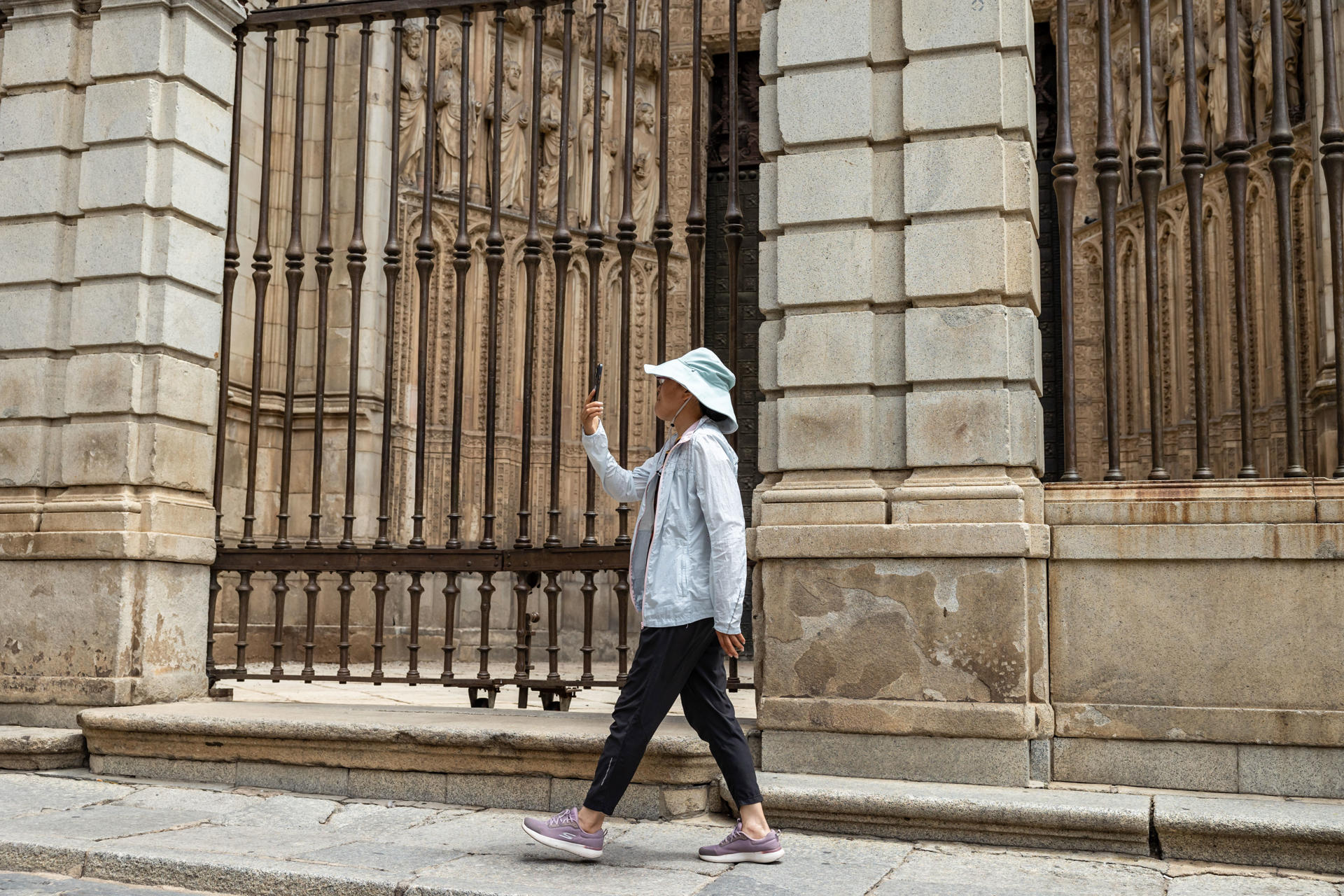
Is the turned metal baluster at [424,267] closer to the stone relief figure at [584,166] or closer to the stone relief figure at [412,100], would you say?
the stone relief figure at [412,100]

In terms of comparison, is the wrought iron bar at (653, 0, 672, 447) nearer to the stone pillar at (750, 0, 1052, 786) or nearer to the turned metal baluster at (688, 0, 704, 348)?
the turned metal baluster at (688, 0, 704, 348)

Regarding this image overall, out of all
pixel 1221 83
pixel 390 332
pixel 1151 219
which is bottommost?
pixel 390 332

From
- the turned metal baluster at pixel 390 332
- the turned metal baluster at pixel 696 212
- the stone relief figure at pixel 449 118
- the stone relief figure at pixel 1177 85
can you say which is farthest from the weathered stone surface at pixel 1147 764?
the stone relief figure at pixel 449 118

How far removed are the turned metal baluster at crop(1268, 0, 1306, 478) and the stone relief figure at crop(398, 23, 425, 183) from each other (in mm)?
8619

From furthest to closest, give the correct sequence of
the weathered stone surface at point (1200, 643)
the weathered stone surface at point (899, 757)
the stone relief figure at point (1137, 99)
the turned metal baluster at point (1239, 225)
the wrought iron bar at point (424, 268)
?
the stone relief figure at point (1137, 99) → the wrought iron bar at point (424, 268) → the turned metal baluster at point (1239, 225) → the weathered stone surface at point (899, 757) → the weathered stone surface at point (1200, 643)

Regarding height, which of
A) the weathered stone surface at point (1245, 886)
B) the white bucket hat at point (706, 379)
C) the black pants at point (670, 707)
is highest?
the white bucket hat at point (706, 379)

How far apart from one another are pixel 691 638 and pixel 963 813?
4.07 feet

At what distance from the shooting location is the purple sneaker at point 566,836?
437 centimetres

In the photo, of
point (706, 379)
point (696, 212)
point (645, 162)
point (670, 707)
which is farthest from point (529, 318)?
point (645, 162)

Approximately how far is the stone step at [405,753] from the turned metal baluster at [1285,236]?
2599mm

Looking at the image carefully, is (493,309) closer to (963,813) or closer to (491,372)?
(491,372)

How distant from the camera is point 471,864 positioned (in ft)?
14.4

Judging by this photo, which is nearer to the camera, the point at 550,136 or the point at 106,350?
the point at 106,350

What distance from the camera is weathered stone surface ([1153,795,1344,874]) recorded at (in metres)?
4.31
